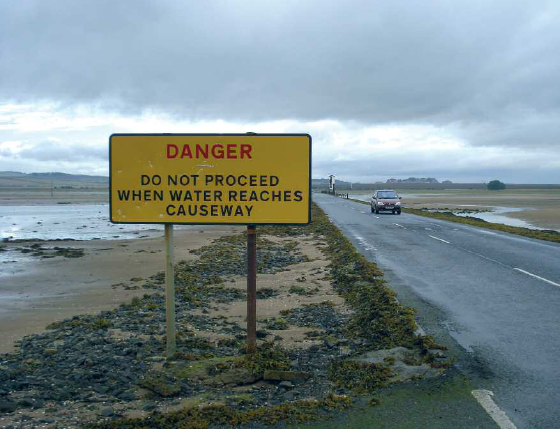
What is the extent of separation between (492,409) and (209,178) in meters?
4.12

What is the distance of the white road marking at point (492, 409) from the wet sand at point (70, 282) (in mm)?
6276

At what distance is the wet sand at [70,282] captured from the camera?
10164 millimetres

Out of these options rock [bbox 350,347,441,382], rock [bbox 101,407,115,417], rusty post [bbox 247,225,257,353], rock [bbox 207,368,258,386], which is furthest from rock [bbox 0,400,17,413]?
rock [bbox 350,347,441,382]

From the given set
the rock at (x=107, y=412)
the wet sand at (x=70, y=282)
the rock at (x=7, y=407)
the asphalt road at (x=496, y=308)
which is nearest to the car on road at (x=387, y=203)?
the wet sand at (x=70, y=282)

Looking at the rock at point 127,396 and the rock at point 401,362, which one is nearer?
the rock at point 127,396

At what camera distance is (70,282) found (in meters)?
14.3

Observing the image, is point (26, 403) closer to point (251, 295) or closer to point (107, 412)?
point (107, 412)

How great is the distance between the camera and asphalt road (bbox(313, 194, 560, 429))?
564cm

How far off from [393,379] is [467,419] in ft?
3.72

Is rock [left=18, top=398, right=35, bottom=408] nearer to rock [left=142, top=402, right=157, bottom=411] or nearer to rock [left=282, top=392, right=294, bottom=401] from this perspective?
rock [left=142, top=402, right=157, bottom=411]

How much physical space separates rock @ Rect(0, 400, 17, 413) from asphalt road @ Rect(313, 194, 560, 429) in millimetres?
4581

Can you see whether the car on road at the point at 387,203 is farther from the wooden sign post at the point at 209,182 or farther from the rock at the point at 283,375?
the rock at the point at 283,375

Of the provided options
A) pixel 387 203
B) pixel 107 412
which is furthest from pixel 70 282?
pixel 387 203

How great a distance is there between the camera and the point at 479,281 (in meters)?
12.0
